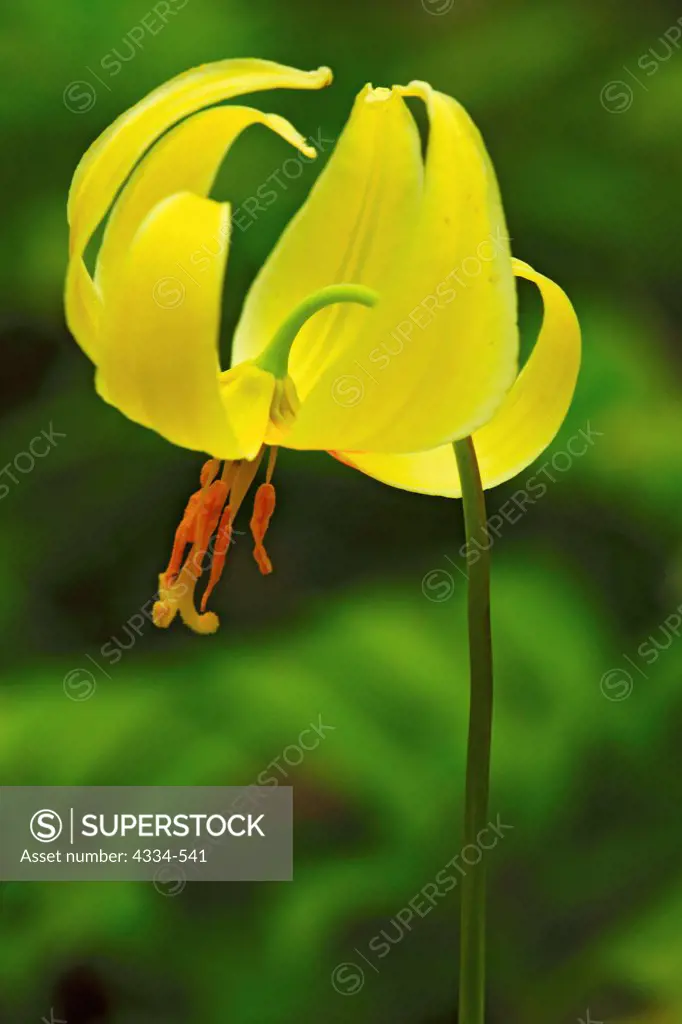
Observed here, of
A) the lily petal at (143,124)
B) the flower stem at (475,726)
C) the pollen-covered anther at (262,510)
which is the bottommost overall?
the flower stem at (475,726)

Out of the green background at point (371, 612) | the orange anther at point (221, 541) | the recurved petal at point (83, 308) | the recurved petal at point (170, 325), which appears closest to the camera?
the recurved petal at point (170, 325)

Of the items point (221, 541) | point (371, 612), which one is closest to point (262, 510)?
point (221, 541)

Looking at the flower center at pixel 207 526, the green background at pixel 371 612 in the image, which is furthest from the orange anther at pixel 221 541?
the green background at pixel 371 612

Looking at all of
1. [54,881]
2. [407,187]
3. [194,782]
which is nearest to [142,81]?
[407,187]

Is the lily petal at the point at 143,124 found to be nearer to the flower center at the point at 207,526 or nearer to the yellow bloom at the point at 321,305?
the yellow bloom at the point at 321,305

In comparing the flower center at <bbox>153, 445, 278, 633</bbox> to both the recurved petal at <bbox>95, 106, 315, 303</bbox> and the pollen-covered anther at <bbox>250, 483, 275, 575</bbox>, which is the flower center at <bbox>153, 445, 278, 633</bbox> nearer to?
the pollen-covered anther at <bbox>250, 483, 275, 575</bbox>

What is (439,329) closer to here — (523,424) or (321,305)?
(321,305)

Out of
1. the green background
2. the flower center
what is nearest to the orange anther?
the flower center
